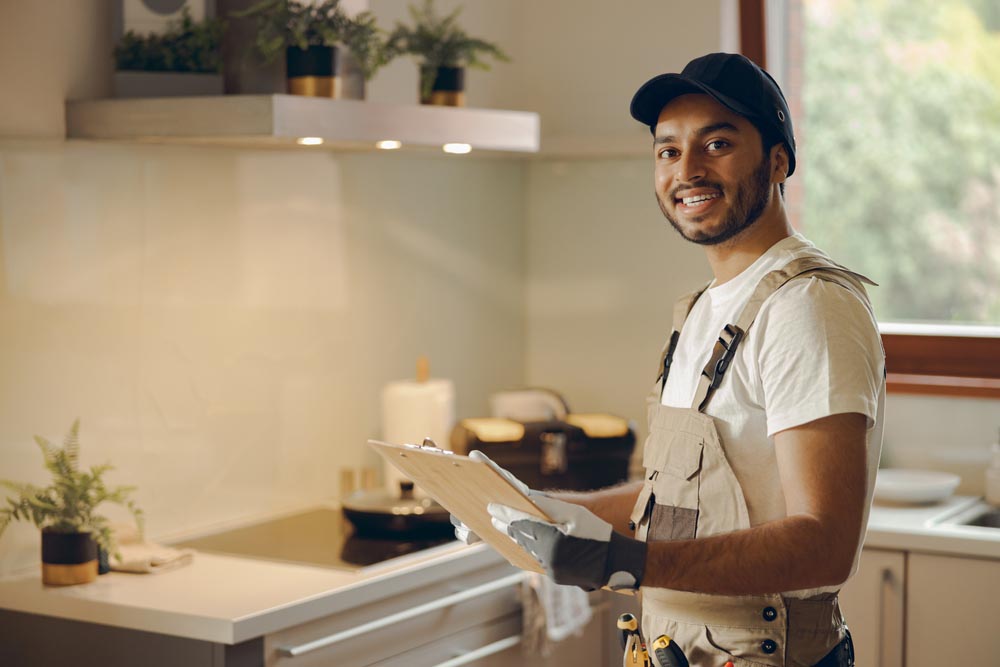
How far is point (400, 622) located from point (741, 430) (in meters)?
1.03

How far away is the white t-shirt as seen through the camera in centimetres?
150

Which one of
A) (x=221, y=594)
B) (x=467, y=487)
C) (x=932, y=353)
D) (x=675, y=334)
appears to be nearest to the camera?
(x=467, y=487)

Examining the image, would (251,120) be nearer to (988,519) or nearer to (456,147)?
(456,147)

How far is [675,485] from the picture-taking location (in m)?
1.71

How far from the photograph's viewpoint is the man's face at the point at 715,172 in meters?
1.69

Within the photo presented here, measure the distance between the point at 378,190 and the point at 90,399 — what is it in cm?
100

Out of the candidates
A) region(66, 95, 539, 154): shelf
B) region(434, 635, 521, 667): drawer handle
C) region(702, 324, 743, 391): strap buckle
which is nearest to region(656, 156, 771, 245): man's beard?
region(702, 324, 743, 391): strap buckle

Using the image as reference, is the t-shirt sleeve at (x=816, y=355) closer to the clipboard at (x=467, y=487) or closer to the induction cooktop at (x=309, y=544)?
the clipboard at (x=467, y=487)

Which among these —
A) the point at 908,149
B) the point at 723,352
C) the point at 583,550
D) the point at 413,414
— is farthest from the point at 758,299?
the point at 908,149

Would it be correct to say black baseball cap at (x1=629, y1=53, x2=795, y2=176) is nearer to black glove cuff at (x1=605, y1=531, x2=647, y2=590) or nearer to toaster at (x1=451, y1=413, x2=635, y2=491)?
black glove cuff at (x1=605, y1=531, x2=647, y2=590)

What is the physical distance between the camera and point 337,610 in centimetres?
230

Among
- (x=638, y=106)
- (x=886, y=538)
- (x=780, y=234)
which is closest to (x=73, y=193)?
(x=638, y=106)

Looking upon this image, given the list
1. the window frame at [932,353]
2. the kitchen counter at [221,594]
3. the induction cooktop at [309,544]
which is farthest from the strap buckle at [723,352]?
the window frame at [932,353]

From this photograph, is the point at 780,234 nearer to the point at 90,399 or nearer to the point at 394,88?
the point at 90,399
